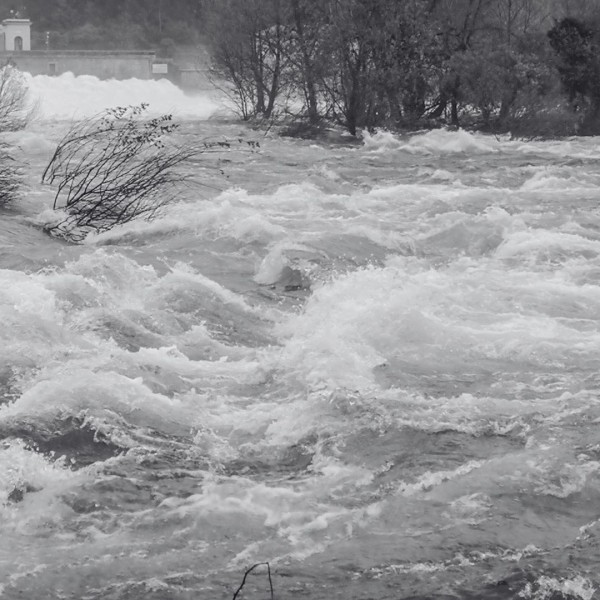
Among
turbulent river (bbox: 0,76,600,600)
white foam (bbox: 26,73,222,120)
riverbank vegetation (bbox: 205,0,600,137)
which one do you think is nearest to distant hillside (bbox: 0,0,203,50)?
white foam (bbox: 26,73,222,120)

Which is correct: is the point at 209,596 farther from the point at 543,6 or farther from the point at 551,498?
the point at 543,6

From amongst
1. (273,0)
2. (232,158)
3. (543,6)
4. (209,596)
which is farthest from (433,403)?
(543,6)

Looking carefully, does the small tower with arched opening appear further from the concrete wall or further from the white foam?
the white foam

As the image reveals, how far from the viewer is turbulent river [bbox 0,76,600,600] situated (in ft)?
18.0

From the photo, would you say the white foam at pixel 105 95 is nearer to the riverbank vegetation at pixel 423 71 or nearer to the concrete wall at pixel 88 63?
the concrete wall at pixel 88 63

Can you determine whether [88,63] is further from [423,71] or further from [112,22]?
[423,71]

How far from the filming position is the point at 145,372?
316 inches

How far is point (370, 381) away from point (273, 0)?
29261mm

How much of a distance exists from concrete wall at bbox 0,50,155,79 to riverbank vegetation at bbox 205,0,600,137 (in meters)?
31.8

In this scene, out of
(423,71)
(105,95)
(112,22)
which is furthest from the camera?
(112,22)

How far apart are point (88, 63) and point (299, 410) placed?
61.0m

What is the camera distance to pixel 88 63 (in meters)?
65.6

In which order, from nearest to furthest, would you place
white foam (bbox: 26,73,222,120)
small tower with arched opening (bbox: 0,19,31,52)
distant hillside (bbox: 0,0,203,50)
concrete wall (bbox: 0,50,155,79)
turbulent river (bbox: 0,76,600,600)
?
turbulent river (bbox: 0,76,600,600) → white foam (bbox: 26,73,222,120) → concrete wall (bbox: 0,50,155,79) → small tower with arched opening (bbox: 0,19,31,52) → distant hillside (bbox: 0,0,203,50)

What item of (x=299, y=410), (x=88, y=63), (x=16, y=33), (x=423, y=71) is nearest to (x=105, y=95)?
(x=88, y=63)
